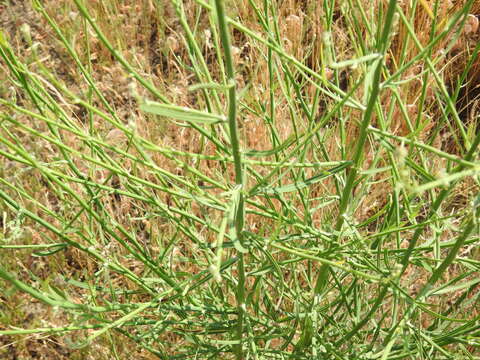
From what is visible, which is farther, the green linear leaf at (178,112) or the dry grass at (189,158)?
the dry grass at (189,158)

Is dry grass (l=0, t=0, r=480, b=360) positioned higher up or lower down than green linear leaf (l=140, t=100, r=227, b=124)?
lower down

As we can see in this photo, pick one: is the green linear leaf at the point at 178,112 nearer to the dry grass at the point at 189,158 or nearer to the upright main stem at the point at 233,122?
the upright main stem at the point at 233,122

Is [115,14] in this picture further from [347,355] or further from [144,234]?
[347,355]

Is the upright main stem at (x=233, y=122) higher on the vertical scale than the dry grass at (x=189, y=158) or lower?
higher

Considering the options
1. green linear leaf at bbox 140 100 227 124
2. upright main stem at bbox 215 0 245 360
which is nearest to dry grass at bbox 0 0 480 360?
upright main stem at bbox 215 0 245 360

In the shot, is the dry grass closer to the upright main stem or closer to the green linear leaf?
the upright main stem

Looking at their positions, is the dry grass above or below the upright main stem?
below

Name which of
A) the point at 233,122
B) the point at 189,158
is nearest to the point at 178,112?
the point at 233,122

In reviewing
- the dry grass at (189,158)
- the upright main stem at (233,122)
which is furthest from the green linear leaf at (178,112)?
the dry grass at (189,158)

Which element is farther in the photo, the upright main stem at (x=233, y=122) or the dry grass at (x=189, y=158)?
the dry grass at (x=189, y=158)

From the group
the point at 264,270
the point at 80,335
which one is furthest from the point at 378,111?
the point at 80,335

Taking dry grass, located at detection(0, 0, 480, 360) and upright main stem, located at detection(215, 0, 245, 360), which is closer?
upright main stem, located at detection(215, 0, 245, 360)
